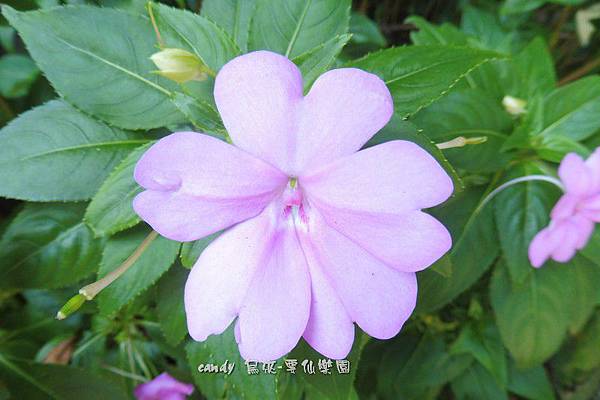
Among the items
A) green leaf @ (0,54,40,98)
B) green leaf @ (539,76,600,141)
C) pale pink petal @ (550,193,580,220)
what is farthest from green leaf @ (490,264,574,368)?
green leaf @ (0,54,40,98)

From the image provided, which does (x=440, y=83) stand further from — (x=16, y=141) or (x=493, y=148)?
(x=16, y=141)

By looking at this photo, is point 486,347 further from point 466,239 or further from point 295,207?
point 295,207

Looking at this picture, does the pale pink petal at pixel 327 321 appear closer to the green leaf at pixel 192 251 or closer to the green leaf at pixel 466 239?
the green leaf at pixel 192 251

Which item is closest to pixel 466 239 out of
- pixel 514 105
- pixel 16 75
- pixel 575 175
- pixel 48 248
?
pixel 514 105

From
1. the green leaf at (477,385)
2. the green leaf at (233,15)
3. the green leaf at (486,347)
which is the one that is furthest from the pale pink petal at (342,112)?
the green leaf at (477,385)

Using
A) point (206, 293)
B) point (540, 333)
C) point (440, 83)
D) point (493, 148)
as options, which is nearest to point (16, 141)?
point (206, 293)
